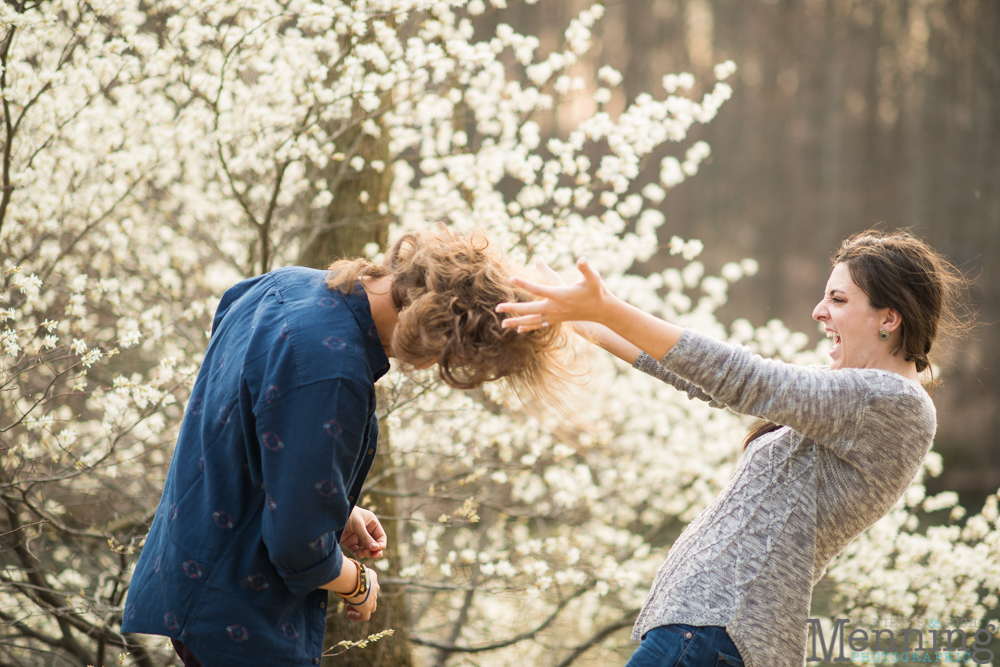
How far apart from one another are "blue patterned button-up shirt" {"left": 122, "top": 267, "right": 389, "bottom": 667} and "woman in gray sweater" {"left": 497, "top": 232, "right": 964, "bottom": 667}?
383mm

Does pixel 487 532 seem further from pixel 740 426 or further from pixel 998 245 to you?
pixel 998 245

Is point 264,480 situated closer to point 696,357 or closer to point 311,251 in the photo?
point 696,357

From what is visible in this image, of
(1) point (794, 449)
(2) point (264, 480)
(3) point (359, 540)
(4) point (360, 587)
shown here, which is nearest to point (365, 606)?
(4) point (360, 587)

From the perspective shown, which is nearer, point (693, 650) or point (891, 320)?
point (693, 650)

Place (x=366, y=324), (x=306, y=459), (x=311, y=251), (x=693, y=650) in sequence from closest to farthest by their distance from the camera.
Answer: (x=306, y=459), (x=366, y=324), (x=693, y=650), (x=311, y=251)

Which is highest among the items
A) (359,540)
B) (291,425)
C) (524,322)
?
(524,322)

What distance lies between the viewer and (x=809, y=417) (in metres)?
1.26

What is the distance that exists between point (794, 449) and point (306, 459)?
3.15 feet

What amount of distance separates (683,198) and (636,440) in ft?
15.7

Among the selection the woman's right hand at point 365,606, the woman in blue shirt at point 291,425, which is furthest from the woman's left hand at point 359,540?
the woman in blue shirt at point 291,425

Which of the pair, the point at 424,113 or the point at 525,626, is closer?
the point at 424,113

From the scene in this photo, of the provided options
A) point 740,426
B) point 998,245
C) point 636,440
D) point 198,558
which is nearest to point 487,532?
point 636,440

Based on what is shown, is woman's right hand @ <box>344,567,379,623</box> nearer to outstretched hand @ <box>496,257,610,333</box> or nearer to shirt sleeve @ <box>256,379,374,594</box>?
shirt sleeve @ <box>256,379,374,594</box>

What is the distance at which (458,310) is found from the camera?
1148mm
